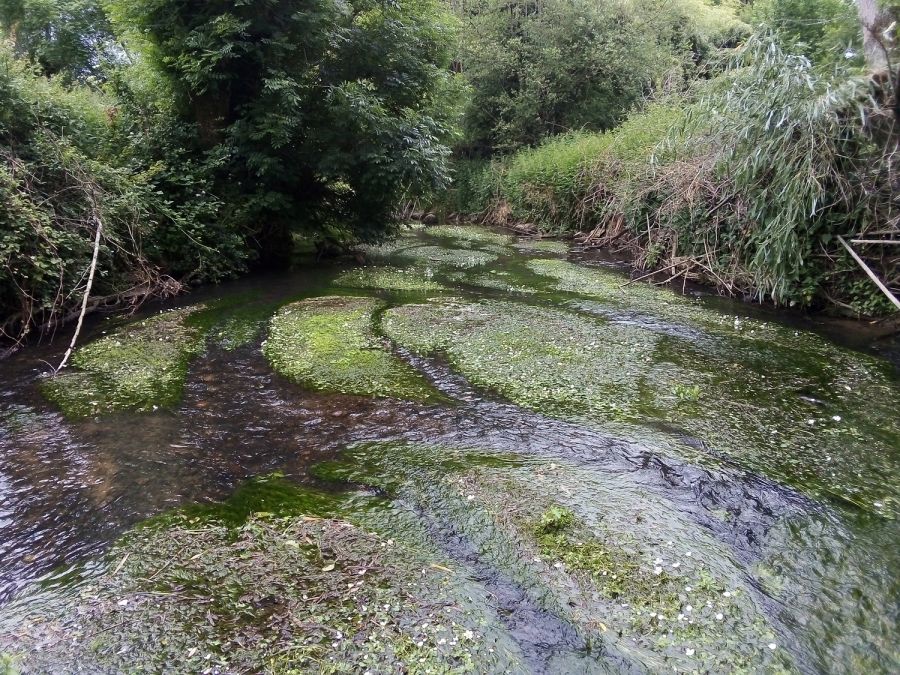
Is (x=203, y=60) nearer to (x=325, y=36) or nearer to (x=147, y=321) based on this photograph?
(x=325, y=36)

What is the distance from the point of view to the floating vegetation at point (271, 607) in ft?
10.8

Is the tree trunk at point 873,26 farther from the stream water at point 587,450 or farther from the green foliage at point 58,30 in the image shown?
the green foliage at point 58,30

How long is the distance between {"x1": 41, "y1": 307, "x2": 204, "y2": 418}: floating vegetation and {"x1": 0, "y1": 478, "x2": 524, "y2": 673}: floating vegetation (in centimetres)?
278

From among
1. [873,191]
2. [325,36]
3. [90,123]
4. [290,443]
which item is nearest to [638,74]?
[325,36]

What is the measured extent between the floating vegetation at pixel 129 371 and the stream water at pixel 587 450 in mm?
200

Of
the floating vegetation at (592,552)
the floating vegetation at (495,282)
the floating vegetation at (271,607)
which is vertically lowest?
the floating vegetation at (495,282)

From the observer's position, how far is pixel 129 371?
25.0 ft

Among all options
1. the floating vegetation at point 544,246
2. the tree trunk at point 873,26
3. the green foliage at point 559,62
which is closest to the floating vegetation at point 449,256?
the floating vegetation at point 544,246

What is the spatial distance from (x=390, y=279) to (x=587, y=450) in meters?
9.33

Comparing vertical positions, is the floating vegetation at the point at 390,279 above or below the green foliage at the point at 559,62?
below

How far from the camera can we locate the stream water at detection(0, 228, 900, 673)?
3828mm

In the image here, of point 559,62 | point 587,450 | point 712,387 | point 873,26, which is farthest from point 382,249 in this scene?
point 559,62

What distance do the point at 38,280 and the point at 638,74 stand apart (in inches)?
1057

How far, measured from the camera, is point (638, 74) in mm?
27188
